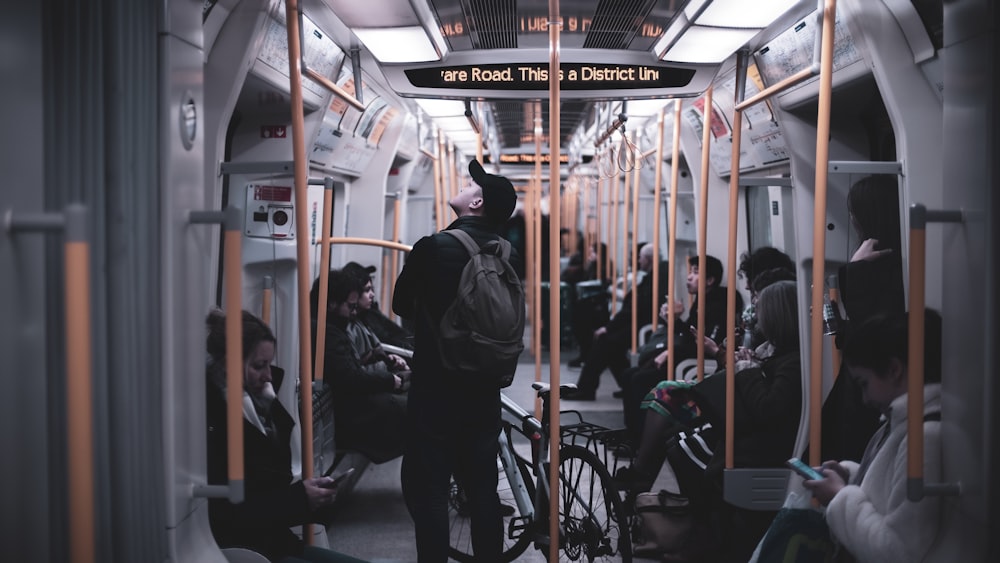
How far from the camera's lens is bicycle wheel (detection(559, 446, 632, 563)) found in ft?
12.1

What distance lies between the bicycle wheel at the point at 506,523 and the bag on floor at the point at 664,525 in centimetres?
60

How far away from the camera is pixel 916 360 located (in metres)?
2.11

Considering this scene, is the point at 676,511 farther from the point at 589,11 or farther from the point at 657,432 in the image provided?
the point at 589,11

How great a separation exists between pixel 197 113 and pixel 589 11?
2.04m

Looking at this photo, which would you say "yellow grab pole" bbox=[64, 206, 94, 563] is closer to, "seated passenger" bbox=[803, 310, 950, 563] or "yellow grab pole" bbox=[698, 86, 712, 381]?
"seated passenger" bbox=[803, 310, 950, 563]

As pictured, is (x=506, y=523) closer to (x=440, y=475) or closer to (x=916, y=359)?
(x=440, y=475)

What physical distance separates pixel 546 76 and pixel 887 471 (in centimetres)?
242

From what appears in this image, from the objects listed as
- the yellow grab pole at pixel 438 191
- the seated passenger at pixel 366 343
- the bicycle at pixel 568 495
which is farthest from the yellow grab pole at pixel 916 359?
the yellow grab pole at pixel 438 191

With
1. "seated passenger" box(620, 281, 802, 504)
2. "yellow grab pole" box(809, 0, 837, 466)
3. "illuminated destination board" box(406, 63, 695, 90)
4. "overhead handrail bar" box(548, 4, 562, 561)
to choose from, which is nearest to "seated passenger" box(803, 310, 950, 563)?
"yellow grab pole" box(809, 0, 837, 466)

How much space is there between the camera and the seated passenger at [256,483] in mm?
2752

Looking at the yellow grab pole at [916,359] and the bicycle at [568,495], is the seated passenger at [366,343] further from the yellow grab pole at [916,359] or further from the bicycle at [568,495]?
the yellow grab pole at [916,359]

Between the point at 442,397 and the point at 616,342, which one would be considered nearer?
the point at 442,397

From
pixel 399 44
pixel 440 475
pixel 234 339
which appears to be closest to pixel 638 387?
pixel 440 475

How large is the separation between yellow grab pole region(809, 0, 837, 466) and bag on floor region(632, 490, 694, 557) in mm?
1280
